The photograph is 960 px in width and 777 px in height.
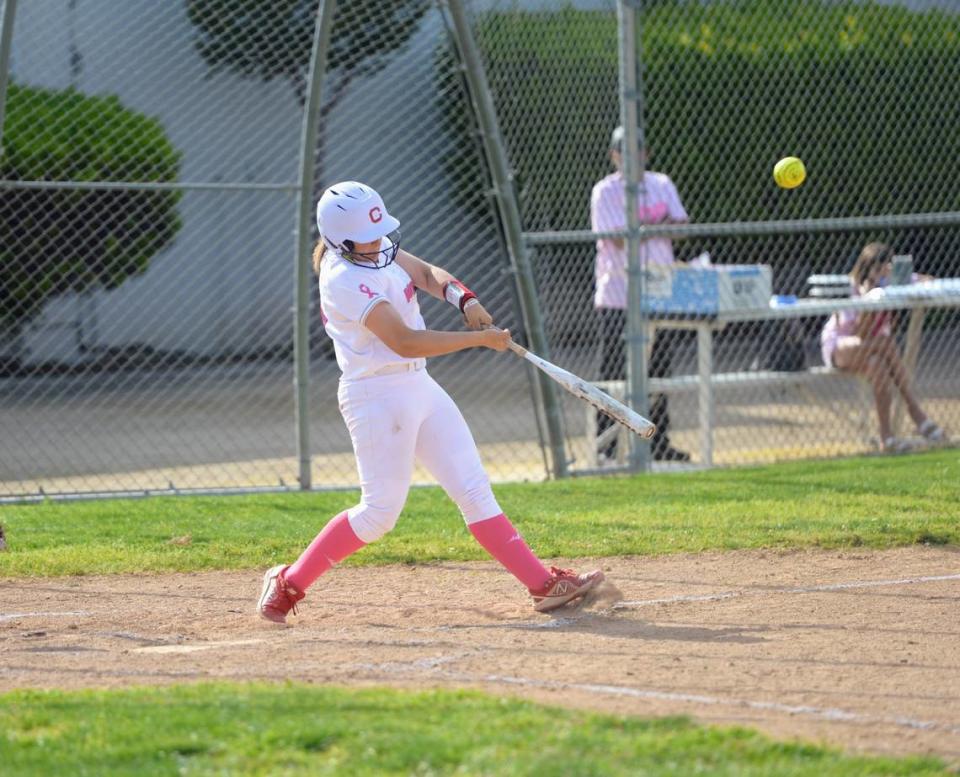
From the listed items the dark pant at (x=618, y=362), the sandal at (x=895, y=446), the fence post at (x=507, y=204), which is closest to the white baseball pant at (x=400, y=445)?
the fence post at (x=507, y=204)

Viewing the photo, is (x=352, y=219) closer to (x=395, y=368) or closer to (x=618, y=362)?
(x=395, y=368)

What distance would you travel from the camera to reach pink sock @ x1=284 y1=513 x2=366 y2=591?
5.80m

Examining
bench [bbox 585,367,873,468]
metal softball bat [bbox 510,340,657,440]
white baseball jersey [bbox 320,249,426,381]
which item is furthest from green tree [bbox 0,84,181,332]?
metal softball bat [bbox 510,340,657,440]

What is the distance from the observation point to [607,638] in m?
5.48

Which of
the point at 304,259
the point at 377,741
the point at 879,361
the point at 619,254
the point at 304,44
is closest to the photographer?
the point at 377,741

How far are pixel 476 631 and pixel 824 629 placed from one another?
1.32 metres

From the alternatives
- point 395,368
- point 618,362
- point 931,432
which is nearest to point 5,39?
point 395,368

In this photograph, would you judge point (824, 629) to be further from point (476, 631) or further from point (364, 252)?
point (364, 252)

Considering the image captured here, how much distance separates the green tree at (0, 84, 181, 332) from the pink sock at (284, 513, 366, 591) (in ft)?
23.6

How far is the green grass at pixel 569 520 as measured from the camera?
291 inches

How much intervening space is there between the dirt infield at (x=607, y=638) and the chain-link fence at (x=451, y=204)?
10.7ft

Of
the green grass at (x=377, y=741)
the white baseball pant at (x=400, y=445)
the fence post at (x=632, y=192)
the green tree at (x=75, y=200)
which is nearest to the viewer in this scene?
the green grass at (x=377, y=741)

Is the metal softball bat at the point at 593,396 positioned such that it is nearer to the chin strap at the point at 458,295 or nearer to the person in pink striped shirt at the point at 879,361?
the chin strap at the point at 458,295

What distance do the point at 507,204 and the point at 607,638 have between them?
15.5 ft
